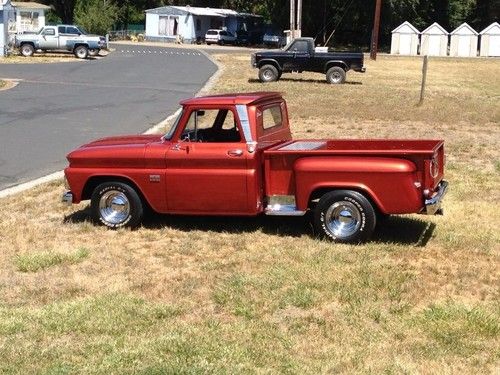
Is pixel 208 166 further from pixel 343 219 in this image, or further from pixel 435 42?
pixel 435 42

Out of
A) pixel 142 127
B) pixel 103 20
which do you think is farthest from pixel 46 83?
pixel 103 20

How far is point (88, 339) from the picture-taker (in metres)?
5.32

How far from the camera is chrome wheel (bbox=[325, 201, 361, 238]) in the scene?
7.50m

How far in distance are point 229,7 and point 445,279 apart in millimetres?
88279

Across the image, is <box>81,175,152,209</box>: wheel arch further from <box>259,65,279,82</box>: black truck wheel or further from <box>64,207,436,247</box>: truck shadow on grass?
<box>259,65,279,82</box>: black truck wheel

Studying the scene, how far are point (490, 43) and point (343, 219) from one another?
57.4 meters

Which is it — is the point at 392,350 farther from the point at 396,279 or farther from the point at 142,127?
the point at 142,127

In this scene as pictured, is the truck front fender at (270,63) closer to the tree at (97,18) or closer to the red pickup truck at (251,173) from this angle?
the red pickup truck at (251,173)

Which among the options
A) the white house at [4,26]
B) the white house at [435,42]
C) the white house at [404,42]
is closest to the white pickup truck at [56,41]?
the white house at [4,26]

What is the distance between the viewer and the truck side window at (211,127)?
26.8 ft

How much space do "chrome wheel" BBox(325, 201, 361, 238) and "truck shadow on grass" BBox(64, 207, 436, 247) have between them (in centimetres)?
32

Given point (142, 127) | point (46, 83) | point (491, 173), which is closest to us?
point (491, 173)

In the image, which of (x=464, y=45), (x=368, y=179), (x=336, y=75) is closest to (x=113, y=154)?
(x=368, y=179)

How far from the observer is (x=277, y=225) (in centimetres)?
848
